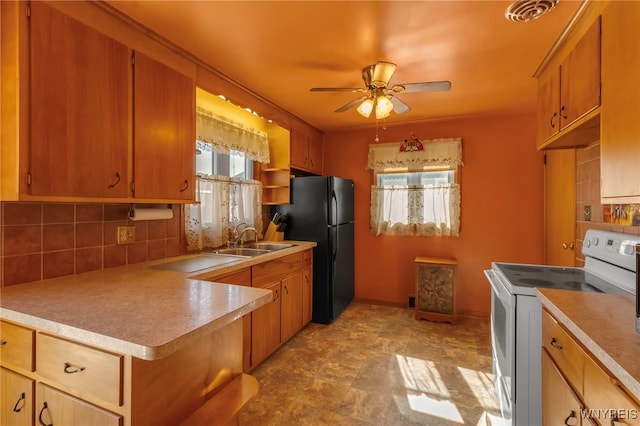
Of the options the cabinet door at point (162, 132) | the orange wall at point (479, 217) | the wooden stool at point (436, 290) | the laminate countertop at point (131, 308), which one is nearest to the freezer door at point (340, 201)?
the orange wall at point (479, 217)

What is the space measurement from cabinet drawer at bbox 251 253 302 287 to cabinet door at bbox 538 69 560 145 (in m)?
2.13

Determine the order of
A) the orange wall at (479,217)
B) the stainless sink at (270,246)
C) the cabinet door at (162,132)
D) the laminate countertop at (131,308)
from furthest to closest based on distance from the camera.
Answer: the orange wall at (479,217) < the stainless sink at (270,246) < the cabinet door at (162,132) < the laminate countertop at (131,308)

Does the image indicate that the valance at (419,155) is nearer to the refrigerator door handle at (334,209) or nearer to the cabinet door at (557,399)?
the refrigerator door handle at (334,209)

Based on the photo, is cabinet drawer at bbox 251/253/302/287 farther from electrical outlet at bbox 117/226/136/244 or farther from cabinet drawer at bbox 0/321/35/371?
cabinet drawer at bbox 0/321/35/371

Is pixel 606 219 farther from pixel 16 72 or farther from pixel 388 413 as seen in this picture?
pixel 16 72

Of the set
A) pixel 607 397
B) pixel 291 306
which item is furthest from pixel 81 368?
pixel 291 306

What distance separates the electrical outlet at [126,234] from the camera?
1812 mm

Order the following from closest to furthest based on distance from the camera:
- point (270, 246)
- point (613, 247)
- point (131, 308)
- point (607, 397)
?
point (607, 397), point (131, 308), point (613, 247), point (270, 246)

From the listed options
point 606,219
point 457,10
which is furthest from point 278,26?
point 606,219

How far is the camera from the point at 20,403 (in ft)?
3.55

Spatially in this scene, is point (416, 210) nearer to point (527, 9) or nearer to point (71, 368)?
point (527, 9)

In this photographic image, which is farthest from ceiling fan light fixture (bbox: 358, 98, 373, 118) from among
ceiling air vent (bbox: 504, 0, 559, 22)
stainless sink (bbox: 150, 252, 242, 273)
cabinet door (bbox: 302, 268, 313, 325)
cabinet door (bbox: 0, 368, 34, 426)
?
cabinet door (bbox: 0, 368, 34, 426)

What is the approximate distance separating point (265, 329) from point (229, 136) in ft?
5.67

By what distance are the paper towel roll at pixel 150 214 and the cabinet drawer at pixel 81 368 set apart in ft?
3.01
